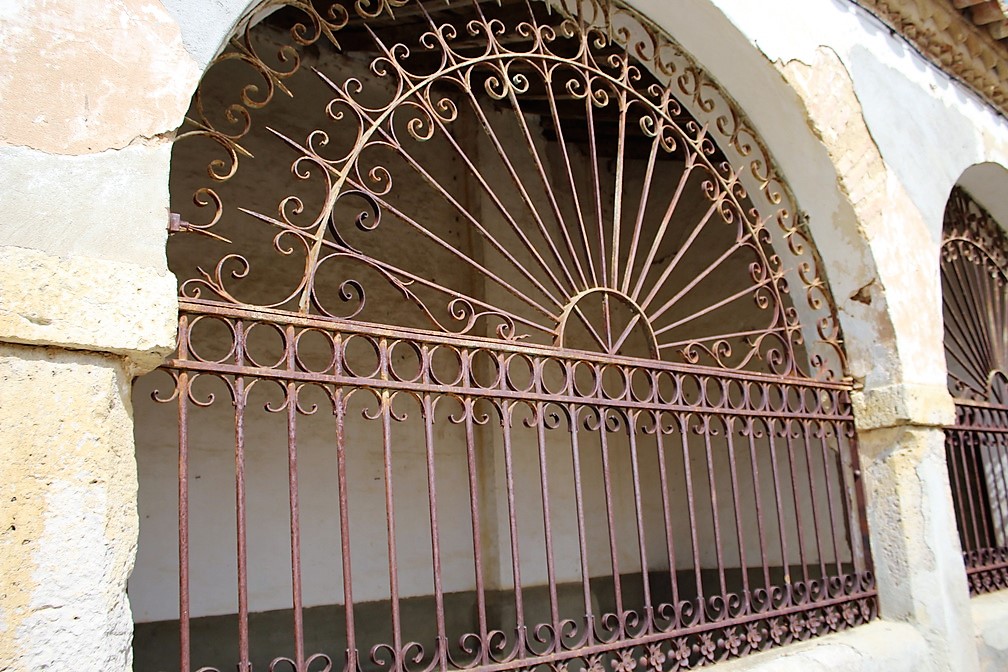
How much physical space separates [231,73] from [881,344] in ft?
12.2

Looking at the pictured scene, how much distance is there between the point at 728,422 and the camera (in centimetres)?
345

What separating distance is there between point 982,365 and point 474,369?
3.00 metres

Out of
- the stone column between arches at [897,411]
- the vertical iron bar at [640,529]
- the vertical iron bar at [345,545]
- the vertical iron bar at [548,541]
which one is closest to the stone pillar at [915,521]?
the stone column between arches at [897,411]

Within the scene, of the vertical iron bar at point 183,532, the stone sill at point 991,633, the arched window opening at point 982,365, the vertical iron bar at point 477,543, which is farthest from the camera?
the arched window opening at point 982,365

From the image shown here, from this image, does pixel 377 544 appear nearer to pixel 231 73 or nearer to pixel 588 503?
pixel 588 503

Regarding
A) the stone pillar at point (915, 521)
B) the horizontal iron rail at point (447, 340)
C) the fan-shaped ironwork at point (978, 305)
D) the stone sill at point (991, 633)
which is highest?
the fan-shaped ironwork at point (978, 305)

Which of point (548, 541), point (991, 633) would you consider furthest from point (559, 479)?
point (548, 541)

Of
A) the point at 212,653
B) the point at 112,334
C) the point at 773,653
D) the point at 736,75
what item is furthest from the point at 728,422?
the point at 212,653

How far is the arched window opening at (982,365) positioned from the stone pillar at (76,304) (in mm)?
3976

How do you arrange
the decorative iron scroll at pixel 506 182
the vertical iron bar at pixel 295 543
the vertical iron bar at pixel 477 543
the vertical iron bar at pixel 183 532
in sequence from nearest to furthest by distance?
the vertical iron bar at pixel 183 532
the vertical iron bar at pixel 295 543
the vertical iron bar at pixel 477 543
the decorative iron scroll at pixel 506 182

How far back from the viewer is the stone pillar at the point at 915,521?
145 inches

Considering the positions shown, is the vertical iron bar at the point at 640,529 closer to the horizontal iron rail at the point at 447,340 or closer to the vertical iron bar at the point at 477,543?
the horizontal iron rail at the point at 447,340

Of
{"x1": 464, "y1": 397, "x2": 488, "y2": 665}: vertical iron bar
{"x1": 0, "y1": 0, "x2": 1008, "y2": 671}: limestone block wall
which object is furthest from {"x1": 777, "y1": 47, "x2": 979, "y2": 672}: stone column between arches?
{"x1": 464, "y1": 397, "x2": 488, "y2": 665}: vertical iron bar

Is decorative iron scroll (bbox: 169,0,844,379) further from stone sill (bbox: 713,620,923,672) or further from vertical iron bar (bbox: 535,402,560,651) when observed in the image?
stone sill (bbox: 713,620,923,672)
